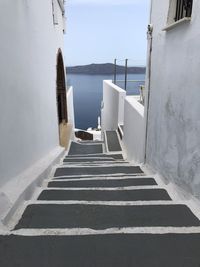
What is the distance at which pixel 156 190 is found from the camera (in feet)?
7.60

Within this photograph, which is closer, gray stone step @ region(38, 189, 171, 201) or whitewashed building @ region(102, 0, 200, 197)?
whitewashed building @ region(102, 0, 200, 197)

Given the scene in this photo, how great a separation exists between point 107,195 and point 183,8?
174 cm

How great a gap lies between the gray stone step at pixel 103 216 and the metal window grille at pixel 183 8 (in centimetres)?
155

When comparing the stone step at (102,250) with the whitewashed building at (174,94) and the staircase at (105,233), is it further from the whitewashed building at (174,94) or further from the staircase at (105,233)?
the whitewashed building at (174,94)

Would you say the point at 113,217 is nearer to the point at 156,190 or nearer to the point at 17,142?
the point at 156,190

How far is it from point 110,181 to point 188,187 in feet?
2.93

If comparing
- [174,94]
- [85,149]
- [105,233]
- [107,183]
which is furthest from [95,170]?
[85,149]

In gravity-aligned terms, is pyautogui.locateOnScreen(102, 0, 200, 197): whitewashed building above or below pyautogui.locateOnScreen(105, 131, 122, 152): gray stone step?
above

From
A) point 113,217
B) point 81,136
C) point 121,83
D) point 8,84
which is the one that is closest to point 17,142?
point 8,84

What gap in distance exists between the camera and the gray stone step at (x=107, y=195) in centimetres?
215

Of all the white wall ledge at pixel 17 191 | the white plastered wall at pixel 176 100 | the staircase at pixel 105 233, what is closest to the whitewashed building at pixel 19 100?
the white wall ledge at pixel 17 191

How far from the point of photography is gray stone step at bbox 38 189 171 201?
215cm

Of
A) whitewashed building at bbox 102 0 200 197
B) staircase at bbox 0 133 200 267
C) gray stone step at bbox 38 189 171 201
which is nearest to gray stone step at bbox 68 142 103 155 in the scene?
whitewashed building at bbox 102 0 200 197

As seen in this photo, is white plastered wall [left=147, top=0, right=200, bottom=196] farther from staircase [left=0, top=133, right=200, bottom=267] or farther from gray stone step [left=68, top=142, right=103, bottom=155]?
gray stone step [left=68, top=142, right=103, bottom=155]
